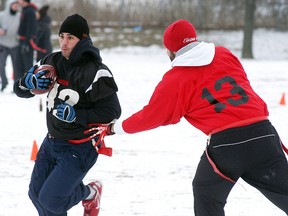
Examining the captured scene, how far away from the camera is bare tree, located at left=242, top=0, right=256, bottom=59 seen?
25.4 m

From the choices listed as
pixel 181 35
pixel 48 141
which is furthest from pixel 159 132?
pixel 181 35

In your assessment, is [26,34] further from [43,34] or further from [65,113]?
[65,113]

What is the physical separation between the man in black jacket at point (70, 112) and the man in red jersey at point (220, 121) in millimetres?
538

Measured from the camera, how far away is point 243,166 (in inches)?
152

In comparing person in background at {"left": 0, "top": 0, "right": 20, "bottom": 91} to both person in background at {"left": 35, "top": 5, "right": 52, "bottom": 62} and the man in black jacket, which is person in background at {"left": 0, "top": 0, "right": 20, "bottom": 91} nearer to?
person in background at {"left": 35, "top": 5, "right": 52, "bottom": 62}

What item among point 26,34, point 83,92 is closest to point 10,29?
point 26,34

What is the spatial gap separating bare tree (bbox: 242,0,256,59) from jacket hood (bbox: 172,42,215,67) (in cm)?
2169

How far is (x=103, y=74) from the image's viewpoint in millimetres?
4398

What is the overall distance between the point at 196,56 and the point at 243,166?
718 mm

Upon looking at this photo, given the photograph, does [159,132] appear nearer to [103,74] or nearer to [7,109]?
[7,109]

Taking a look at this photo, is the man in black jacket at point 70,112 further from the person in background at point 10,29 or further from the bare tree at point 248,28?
the bare tree at point 248,28

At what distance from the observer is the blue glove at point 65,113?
4277 millimetres

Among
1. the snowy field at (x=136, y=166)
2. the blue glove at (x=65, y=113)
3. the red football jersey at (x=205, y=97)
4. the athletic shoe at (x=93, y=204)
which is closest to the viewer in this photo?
the red football jersey at (x=205, y=97)

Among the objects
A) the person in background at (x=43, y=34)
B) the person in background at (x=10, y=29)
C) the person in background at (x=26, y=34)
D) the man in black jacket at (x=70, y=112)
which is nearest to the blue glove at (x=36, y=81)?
the man in black jacket at (x=70, y=112)
